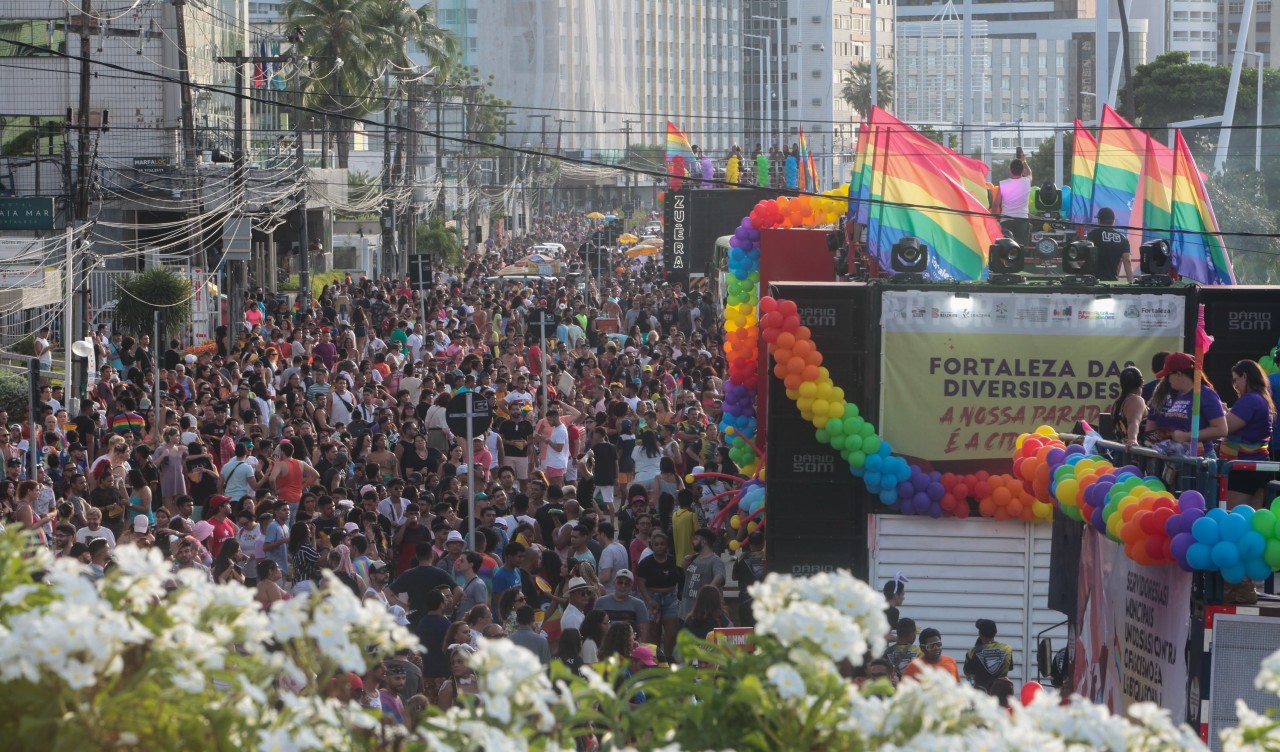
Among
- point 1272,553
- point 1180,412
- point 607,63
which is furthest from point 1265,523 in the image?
point 607,63

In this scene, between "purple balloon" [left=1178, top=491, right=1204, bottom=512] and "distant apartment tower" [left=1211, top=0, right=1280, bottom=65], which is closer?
"purple balloon" [left=1178, top=491, right=1204, bottom=512]

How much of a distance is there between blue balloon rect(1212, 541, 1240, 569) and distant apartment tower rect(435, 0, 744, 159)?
127 m

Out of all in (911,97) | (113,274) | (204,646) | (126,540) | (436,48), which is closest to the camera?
(204,646)

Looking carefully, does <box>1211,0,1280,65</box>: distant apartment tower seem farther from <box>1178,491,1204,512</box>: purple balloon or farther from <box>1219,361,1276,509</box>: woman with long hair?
<box>1178,491,1204,512</box>: purple balloon

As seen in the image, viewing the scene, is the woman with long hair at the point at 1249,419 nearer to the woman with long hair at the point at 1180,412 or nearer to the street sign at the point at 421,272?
the woman with long hair at the point at 1180,412

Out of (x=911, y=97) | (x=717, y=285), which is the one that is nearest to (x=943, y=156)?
(x=717, y=285)

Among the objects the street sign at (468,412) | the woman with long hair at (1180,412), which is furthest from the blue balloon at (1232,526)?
the street sign at (468,412)

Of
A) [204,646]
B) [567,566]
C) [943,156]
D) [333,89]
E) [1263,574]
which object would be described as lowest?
[567,566]

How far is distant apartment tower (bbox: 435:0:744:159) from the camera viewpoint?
152875 mm

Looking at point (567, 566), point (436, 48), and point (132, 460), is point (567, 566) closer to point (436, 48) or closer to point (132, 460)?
point (132, 460)

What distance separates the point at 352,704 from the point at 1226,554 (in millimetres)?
4607

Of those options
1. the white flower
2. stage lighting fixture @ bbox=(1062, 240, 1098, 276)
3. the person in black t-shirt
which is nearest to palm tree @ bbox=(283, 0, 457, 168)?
the person in black t-shirt

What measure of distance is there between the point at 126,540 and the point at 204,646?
949cm

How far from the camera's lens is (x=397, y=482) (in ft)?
48.4
